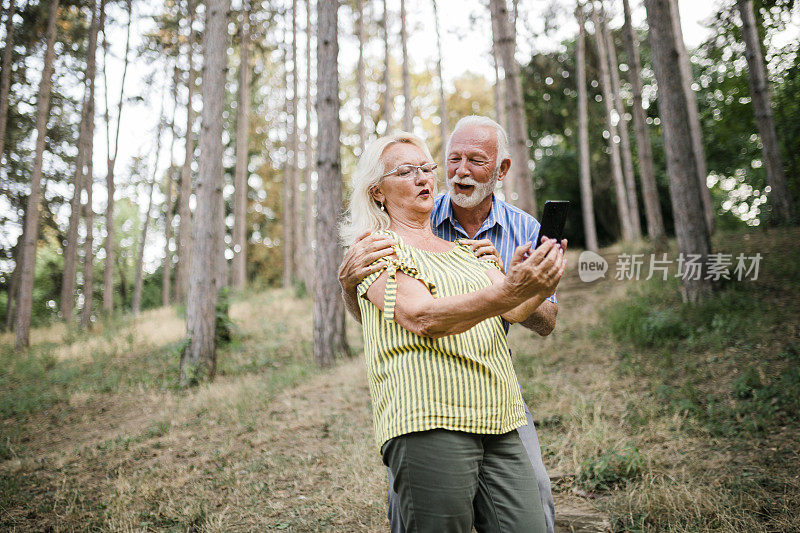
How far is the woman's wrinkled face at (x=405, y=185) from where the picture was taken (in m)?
2.12

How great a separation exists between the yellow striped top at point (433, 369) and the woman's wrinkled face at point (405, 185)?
21 centimetres

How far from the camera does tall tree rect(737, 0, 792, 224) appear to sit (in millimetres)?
11711

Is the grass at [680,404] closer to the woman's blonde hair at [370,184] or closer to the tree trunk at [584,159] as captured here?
the woman's blonde hair at [370,184]

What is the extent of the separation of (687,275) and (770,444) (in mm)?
4005

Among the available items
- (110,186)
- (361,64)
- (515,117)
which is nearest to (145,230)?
(110,186)

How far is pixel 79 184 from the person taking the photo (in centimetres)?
1742

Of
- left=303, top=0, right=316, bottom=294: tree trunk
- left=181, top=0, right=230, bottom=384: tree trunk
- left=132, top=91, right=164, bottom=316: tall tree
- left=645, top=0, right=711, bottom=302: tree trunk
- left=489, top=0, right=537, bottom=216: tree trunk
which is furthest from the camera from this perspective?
left=132, top=91, right=164, bottom=316: tall tree

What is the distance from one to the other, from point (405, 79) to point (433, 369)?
18.4 metres

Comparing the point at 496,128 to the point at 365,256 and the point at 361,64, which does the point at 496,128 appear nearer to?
the point at 365,256

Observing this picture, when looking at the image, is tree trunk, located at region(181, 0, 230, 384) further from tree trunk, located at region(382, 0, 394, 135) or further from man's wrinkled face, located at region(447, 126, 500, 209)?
tree trunk, located at region(382, 0, 394, 135)

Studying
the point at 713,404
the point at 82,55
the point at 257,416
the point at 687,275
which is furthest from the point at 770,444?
the point at 82,55

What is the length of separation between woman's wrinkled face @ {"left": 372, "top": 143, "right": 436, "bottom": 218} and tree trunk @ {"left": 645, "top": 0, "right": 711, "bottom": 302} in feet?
24.2

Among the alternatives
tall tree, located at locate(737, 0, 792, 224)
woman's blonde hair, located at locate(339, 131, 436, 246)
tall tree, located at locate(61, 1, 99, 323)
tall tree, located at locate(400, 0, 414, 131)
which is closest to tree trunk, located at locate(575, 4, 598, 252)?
tall tree, located at locate(400, 0, 414, 131)

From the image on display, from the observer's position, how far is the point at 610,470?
4395 millimetres
